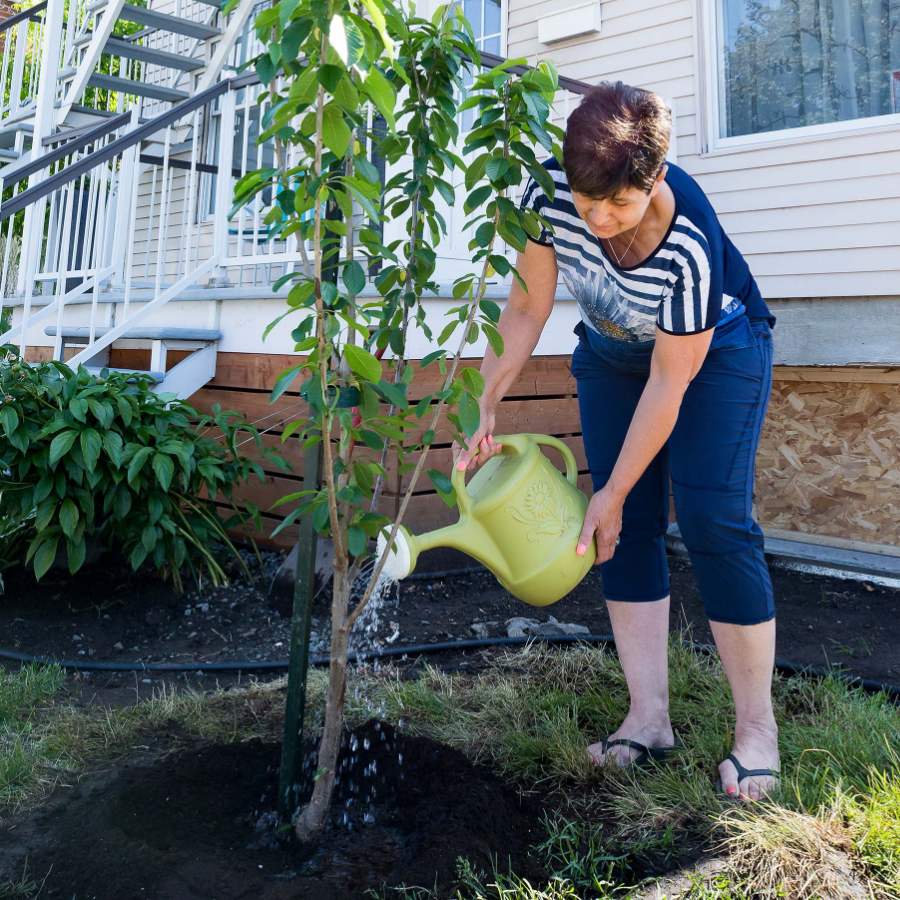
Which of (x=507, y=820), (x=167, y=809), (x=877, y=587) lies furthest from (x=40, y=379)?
(x=877, y=587)

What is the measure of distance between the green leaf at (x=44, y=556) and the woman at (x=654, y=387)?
1.88 m

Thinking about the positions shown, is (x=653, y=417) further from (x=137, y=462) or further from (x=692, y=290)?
(x=137, y=462)

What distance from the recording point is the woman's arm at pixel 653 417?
5.40 feet

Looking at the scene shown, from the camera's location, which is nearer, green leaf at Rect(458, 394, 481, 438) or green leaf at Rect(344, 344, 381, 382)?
green leaf at Rect(344, 344, 381, 382)

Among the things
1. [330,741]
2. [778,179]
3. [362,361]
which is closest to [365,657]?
[330,741]

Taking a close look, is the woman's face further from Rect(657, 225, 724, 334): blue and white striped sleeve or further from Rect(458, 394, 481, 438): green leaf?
Rect(458, 394, 481, 438): green leaf

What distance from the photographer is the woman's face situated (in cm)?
152

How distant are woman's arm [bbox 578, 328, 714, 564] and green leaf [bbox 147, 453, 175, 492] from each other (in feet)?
5.65

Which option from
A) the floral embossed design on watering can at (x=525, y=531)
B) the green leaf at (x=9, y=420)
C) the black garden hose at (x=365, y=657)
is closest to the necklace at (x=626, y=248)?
the floral embossed design on watering can at (x=525, y=531)

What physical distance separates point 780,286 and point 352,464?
312 centimetres

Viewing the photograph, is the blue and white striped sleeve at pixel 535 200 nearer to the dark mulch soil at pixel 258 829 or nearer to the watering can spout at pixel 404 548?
the watering can spout at pixel 404 548

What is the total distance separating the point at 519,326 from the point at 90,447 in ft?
5.49

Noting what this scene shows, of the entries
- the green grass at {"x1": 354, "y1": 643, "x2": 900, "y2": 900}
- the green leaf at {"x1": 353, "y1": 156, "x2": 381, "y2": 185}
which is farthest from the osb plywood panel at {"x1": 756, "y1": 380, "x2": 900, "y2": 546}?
the green leaf at {"x1": 353, "y1": 156, "x2": 381, "y2": 185}

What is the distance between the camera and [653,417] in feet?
5.52
